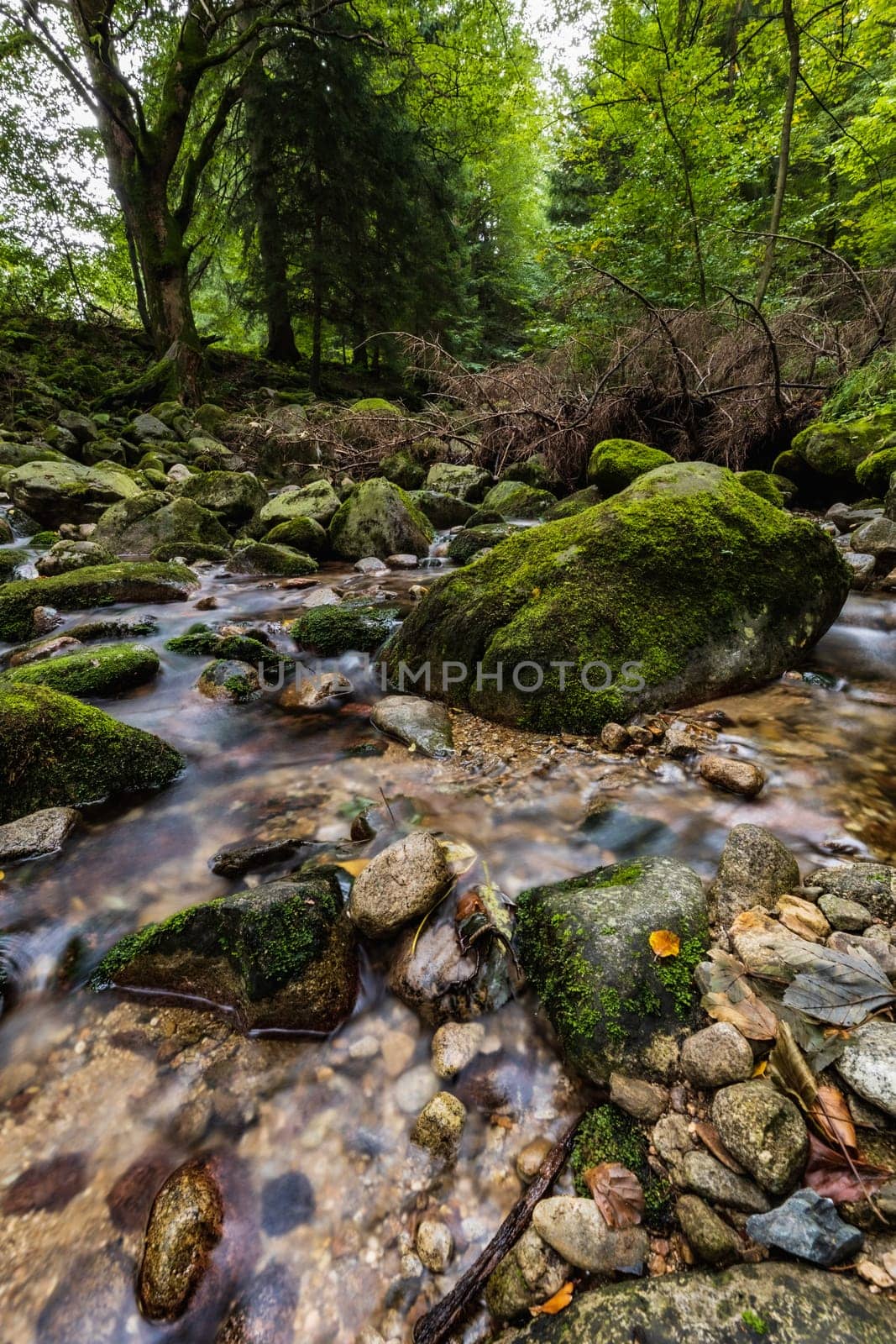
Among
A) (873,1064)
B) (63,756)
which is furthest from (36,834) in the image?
(873,1064)

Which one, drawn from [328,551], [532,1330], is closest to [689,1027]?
[532,1330]

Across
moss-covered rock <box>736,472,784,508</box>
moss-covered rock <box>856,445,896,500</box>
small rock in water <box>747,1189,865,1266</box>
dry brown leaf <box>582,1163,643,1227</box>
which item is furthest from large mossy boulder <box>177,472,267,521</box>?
small rock in water <box>747,1189,865,1266</box>

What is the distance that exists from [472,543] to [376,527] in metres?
1.41

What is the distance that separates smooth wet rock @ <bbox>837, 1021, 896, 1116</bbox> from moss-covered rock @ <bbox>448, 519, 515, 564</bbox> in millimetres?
6695

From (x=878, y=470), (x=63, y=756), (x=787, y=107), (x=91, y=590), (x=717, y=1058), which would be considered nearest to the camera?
(x=717, y=1058)

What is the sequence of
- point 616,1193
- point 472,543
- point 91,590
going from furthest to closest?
1. point 472,543
2. point 91,590
3. point 616,1193

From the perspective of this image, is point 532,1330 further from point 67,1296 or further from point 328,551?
point 328,551

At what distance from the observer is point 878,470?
704cm

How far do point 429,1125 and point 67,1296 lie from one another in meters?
0.84

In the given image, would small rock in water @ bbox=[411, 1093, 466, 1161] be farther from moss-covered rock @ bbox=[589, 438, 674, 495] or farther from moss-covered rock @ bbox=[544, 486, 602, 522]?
moss-covered rock @ bbox=[589, 438, 674, 495]

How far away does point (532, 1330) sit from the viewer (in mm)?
1091

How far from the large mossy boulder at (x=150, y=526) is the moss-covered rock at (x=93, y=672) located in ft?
14.8

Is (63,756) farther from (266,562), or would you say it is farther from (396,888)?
(266,562)

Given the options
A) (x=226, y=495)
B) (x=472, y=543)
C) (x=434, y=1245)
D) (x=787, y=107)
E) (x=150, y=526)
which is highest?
(x=787, y=107)
